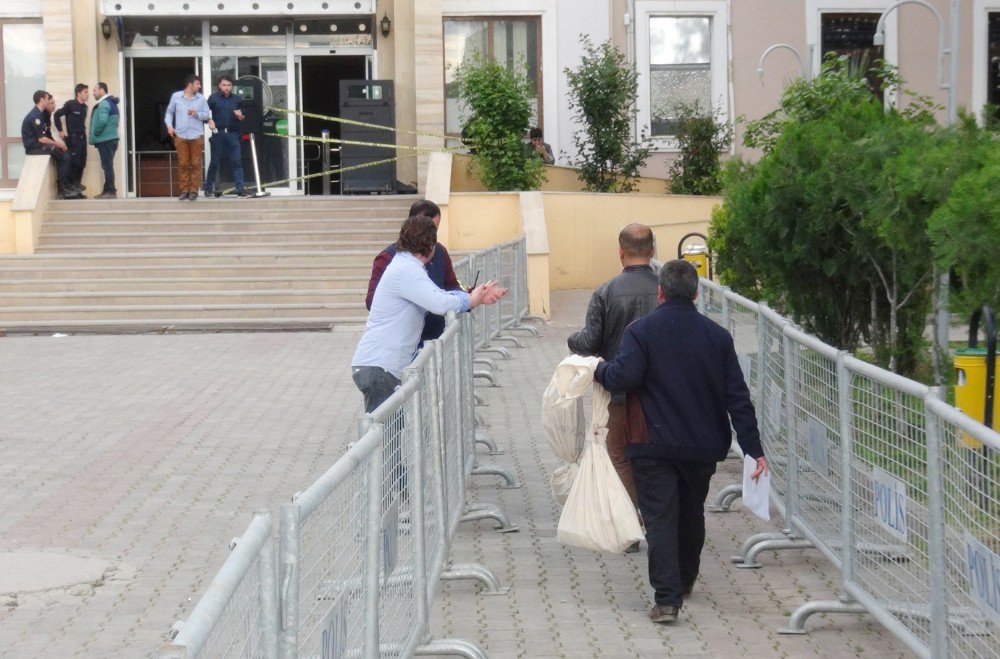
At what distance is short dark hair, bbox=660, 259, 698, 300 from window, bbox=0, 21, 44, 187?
22.0 meters

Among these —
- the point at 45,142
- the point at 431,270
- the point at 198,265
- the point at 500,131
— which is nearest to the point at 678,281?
the point at 431,270

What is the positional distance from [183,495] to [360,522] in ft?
15.8

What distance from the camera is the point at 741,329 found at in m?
8.89

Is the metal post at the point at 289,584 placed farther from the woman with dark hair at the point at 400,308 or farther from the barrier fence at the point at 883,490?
the woman with dark hair at the point at 400,308

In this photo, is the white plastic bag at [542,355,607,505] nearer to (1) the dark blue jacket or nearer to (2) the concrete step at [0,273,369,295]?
(1) the dark blue jacket

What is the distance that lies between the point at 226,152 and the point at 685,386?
57.9 feet

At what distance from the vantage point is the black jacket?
7555 millimetres

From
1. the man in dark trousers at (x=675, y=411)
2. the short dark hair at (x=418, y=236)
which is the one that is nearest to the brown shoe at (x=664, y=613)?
the man in dark trousers at (x=675, y=411)

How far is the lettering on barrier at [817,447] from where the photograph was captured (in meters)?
6.66

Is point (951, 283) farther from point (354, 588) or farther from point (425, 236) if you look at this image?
point (354, 588)

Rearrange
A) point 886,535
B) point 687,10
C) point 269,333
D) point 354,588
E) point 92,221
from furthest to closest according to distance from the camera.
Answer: point 687,10, point 92,221, point 269,333, point 886,535, point 354,588

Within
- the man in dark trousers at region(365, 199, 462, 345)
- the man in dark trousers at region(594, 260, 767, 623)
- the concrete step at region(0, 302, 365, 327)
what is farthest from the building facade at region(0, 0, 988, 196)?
the man in dark trousers at region(594, 260, 767, 623)

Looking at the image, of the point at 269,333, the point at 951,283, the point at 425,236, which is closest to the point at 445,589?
the point at 425,236

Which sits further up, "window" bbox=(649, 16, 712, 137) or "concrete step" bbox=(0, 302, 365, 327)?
"window" bbox=(649, 16, 712, 137)
